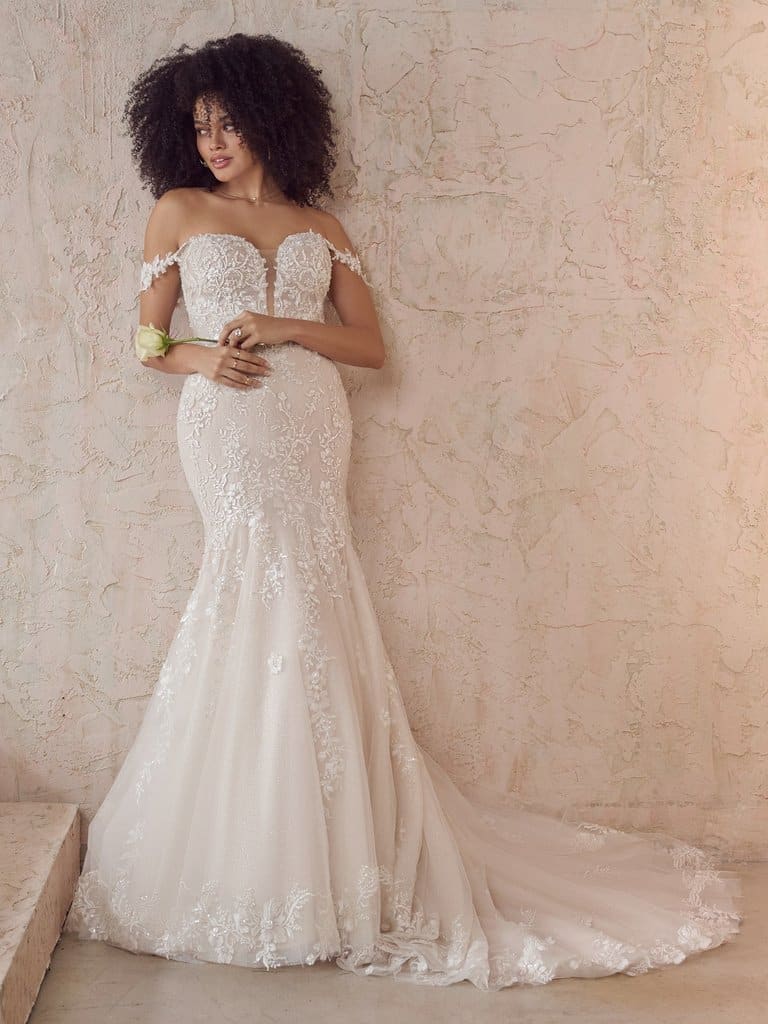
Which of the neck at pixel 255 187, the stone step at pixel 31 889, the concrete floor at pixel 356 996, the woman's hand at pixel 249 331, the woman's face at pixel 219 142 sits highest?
the woman's face at pixel 219 142

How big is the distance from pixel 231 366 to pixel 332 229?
0.58 metres

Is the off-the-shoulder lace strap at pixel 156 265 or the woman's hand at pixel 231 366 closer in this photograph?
the woman's hand at pixel 231 366

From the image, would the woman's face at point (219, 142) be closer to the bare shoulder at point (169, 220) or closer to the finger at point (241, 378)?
the bare shoulder at point (169, 220)

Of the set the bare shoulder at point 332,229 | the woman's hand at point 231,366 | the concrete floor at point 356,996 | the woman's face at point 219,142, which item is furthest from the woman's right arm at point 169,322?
the concrete floor at point 356,996

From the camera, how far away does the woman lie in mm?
2387

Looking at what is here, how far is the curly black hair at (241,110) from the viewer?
269cm

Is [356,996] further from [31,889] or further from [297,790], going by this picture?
[31,889]

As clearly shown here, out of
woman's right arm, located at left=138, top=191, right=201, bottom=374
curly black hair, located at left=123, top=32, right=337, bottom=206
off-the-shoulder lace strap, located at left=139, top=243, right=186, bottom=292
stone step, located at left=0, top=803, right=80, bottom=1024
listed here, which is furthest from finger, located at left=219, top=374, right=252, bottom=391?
stone step, located at left=0, top=803, right=80, bottom=1024

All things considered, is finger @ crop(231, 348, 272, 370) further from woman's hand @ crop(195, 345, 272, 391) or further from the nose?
the nose

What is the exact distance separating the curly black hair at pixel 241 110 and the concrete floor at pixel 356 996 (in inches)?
81.4

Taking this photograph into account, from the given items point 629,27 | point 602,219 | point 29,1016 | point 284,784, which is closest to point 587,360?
point 602,219

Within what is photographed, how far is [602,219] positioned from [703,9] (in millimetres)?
679

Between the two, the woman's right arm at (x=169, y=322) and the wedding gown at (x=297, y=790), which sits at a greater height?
the woman's right arm at (x=169, y=322)

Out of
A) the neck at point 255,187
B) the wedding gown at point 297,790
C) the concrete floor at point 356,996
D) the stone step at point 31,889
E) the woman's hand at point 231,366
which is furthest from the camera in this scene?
the neck at point 255,187
